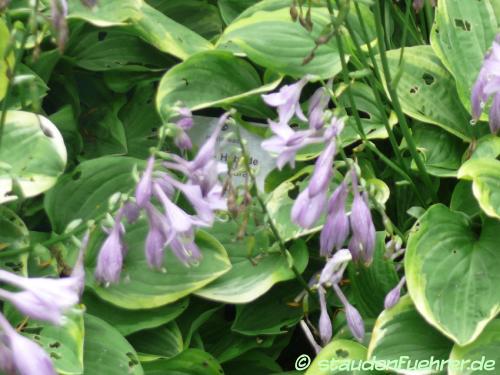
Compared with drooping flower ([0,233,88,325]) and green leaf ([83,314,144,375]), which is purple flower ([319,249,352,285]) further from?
drooping flower ([0,233,88,325])

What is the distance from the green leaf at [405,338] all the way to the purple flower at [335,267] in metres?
0.10

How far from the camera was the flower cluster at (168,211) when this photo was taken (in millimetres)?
1185

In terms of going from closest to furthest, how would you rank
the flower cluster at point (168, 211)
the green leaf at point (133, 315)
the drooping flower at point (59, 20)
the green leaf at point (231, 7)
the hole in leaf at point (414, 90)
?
the drooping flower at point (59, 20) → the flower cluster at point (168, 211) → the green leaf at point (133, 315) → the hole in leaf at point (414, 90) → the green leaf at point (231, 7)

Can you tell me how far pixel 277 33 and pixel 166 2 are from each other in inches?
15.1

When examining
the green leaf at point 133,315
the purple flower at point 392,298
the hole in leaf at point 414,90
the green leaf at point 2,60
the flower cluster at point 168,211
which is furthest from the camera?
the hole in leaf at point 414,90

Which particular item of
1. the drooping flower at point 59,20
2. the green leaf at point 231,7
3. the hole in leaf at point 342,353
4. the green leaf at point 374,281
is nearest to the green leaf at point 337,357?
the hole in leaf at point 342,353

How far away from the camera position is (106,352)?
1.32m

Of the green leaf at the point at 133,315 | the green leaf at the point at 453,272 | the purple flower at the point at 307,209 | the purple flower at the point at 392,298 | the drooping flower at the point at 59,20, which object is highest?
the drooping flower at the point at 59,20

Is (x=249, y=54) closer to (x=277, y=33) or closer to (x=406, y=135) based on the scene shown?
(x=277, y=33)

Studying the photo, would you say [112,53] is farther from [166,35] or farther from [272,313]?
[272,313]

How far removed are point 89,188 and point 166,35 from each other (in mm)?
363

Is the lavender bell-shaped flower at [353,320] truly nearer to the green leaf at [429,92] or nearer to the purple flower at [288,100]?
the purple flower at [288,100]

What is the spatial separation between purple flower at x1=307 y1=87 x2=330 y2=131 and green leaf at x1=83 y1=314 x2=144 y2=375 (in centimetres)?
44

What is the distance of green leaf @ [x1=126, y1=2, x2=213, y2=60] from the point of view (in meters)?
1.64
